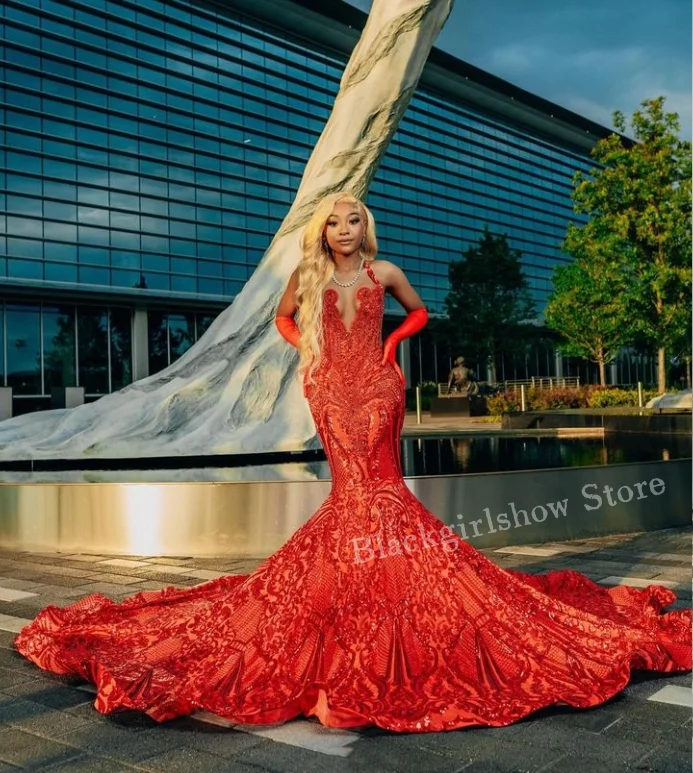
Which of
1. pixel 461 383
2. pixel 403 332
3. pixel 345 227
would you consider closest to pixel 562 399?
pixel 461 383

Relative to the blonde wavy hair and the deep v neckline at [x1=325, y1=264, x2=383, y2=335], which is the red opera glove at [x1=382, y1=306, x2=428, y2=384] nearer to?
the deep v neckline at [x1=325, y1=264, x2=383, y2=335]

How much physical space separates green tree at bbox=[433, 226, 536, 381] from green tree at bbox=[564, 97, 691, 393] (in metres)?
10.7

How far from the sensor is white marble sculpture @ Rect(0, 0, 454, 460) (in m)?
10.2

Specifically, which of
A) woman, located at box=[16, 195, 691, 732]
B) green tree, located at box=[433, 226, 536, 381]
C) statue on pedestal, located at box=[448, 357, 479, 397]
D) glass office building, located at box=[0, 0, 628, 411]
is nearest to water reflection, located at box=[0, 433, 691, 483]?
woman, located at box=[16, 195, 691, 732]

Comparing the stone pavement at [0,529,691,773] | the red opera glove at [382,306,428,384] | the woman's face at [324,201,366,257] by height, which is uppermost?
the woman's face at [324,201,366,257]

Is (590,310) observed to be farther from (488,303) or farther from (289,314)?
(289,314)

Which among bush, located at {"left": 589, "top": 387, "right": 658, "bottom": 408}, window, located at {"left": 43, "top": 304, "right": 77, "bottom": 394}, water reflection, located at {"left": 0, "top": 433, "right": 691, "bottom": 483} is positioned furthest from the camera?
window, located at {"left": 43, "top": 304, "right": 77, "bottom": 394}

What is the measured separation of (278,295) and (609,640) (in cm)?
818

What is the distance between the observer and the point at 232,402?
34.7 ft

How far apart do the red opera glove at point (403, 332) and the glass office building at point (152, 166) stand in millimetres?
27406

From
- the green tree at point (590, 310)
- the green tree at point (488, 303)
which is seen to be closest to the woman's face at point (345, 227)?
the green tree at point (590, 310)

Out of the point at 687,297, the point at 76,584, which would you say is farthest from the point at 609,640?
the point at 687,297

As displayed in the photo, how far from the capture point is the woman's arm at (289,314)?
389 centimetres

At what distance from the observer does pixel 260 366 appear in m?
10.9
